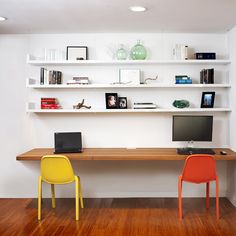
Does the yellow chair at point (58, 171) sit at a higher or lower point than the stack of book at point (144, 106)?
lower

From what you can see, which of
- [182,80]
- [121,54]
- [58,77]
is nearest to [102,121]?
[58,77]

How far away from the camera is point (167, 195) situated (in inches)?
186

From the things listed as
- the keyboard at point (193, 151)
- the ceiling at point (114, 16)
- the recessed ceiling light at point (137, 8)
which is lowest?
the keyboard at point (193, 151)

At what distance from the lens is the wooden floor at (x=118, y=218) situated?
3486 mm

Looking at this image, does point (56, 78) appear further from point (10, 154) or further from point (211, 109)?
point (211, 109)

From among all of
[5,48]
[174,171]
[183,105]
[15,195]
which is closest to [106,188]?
[174,171]

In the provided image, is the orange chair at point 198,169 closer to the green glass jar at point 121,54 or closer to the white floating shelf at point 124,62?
the white floating shelf at point 124,62

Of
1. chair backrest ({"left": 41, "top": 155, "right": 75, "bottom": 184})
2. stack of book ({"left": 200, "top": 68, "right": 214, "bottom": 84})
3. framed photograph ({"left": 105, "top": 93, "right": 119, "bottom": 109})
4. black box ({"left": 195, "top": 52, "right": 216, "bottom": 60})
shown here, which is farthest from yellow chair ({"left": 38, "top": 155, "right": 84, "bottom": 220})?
black box ({"left": 195, "top": 52, "right": 216, "bottom": 60})

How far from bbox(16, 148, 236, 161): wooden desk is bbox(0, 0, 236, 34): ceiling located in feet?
5.38

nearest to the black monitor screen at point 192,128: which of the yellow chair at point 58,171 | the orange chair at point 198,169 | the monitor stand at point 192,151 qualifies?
the monitor stand at point 192,151

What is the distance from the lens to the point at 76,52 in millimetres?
4617

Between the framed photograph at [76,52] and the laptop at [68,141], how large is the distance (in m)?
1.07

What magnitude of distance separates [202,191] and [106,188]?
1.38 m

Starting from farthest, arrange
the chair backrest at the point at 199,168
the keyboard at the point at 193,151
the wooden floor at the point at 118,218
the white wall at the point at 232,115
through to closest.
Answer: the white wall at the point at 232,115, the keyboard at the point at 193,151, the chair backrest at the point at 199,168, the wooden floor at the point at 118,218
